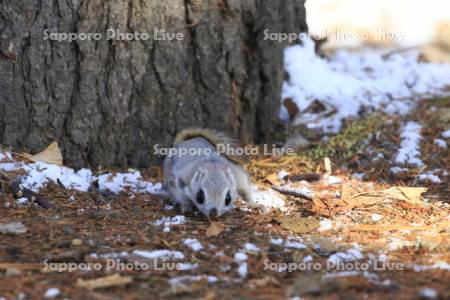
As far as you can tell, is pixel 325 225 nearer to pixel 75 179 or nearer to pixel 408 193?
pixel 408 193

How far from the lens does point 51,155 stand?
5.31m

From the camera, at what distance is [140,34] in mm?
5504

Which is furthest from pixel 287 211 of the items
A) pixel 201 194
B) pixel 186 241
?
pixel 186 241

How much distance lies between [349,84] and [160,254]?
3928 mm

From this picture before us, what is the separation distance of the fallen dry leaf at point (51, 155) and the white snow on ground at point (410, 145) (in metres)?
2.83

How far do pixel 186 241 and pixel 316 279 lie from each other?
3.01ft

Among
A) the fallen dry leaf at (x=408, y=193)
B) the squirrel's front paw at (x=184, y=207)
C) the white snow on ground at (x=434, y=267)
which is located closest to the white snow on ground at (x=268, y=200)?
the squirrel's front paw at (x=184, y=207)

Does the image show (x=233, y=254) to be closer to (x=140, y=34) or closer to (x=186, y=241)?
(x=186, y=241)

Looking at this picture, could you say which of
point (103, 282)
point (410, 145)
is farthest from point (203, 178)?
point (410, 145)

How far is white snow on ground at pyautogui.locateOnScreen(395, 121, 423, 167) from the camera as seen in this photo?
5.91 meters

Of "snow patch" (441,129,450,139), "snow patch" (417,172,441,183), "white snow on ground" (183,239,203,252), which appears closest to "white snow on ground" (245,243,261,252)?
"white snow on ground" (183,239,203,252)

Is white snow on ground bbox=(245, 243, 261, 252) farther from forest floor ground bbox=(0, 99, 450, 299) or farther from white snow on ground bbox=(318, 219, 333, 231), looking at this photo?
white snow on ground bbox=(318, 219, 333, 231)

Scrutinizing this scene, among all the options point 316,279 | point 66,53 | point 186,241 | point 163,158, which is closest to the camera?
point 316,279

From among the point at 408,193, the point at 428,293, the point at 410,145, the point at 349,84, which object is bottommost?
the point at 428,293
